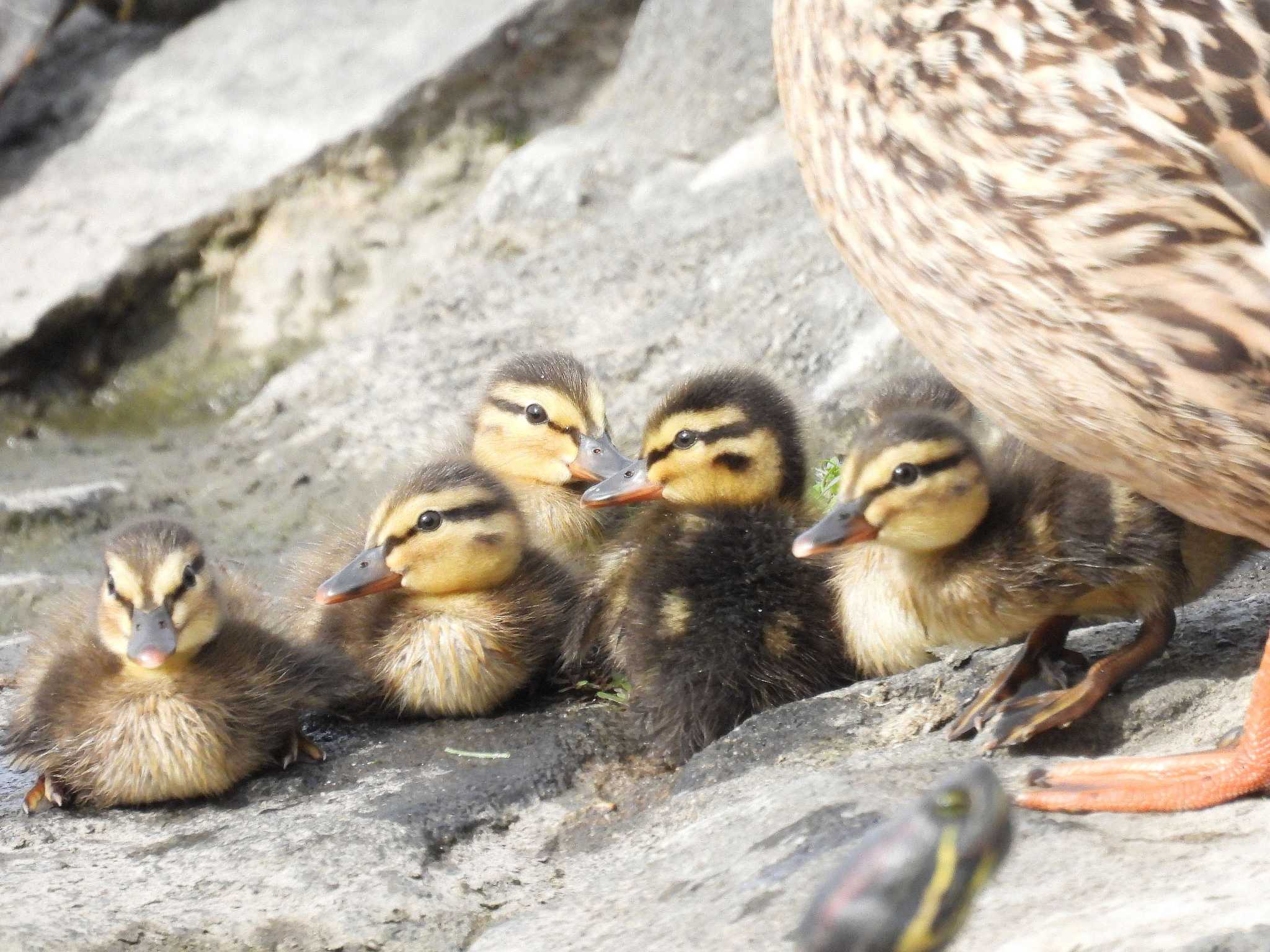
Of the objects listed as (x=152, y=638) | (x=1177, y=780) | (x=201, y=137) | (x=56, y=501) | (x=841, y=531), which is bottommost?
(x=1177, y=780)

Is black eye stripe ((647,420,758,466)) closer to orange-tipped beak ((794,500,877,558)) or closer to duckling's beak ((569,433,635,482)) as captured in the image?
duckling's beak ((569,433,635,482))

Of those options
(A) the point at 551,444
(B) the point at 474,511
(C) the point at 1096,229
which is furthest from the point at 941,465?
(A) the point at 551,444

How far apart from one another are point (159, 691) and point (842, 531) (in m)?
1.48

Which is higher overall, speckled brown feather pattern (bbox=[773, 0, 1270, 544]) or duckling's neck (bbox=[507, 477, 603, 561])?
speckled brown feather pattern (bbox=[773, 0, 1270, 544])

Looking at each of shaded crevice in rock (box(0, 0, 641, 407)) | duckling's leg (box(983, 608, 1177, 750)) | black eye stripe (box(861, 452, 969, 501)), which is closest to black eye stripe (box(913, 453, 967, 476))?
black eye stripe (box(861, 452, 969, 501))

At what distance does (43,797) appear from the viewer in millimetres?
3404

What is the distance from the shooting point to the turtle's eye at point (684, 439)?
12.7ft

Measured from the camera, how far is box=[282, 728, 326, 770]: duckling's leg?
3.52 meters

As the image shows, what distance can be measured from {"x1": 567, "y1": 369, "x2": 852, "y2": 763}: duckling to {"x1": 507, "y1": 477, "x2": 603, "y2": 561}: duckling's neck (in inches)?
12.5

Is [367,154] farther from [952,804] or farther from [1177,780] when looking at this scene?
[952,804]

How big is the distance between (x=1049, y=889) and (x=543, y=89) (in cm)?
562

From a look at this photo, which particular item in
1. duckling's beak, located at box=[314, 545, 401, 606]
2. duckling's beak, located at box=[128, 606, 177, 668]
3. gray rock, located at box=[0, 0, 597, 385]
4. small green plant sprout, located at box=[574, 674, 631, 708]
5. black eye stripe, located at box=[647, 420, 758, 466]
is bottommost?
small green plant sprout, located at box=[574, 674, 631, 708]

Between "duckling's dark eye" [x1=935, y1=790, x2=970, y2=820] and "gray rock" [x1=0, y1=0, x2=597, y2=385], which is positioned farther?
"gray rock" [x1=0, y1=0, x2=597, y2=385]

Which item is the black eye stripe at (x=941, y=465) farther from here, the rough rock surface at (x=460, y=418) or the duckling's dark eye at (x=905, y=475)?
the rough rock surface at (x=460, y=418)
